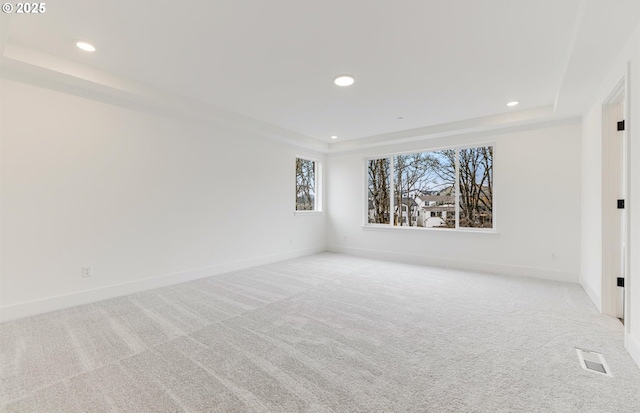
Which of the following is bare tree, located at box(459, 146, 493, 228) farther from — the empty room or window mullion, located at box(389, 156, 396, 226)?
window mullion, located at box(389, 156, 396, 226)

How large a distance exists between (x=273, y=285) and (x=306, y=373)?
80.9 inches

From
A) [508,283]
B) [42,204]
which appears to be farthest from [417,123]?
[42,204]

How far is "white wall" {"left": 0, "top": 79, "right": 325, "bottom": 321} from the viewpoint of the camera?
2.74 m

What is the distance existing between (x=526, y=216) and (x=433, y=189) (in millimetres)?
1543

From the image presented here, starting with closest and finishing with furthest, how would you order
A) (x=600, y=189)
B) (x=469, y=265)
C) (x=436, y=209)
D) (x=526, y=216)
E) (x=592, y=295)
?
(x=600, y=189)
(x=592, y=295)
(x=526, y=216)
(x=469, y=265)
(x=436, y=209)

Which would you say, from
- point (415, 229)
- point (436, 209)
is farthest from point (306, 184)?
point (436, 209)

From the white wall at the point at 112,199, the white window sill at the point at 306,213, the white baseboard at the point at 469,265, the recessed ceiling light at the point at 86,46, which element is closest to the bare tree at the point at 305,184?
the white window sill at the point at 306,213

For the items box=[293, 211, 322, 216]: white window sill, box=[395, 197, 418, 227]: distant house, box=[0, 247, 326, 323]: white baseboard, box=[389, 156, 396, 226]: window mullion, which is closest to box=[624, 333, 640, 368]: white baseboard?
box=[395, 197, 418, 227]: distant house

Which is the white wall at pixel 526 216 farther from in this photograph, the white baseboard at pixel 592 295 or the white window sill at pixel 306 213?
the white window sill at pixel 306 213

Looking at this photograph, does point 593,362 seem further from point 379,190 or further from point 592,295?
point 379,190

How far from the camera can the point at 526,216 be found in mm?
4316

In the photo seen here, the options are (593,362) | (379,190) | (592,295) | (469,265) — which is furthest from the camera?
(379,190)

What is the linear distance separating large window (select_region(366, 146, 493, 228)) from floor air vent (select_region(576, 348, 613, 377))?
284cm

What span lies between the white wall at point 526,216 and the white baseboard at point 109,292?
10.8 ft
